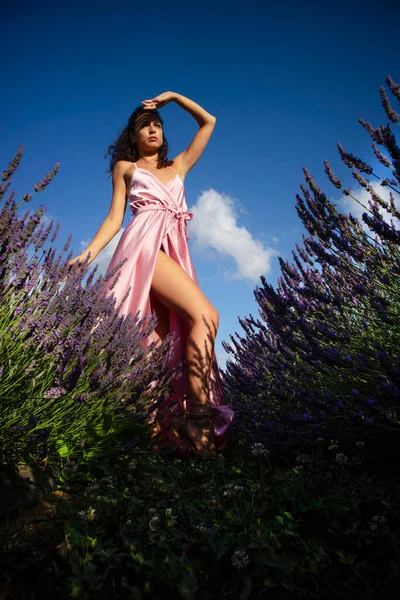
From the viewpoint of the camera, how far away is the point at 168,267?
2439 mm

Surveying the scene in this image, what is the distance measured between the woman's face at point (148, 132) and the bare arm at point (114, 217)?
0.24m

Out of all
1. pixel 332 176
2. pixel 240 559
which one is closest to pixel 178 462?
pixel 240 559

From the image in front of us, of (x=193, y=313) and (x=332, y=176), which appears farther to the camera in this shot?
(x=193, y=313)

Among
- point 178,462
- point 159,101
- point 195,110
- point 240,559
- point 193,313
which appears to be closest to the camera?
point 240,559

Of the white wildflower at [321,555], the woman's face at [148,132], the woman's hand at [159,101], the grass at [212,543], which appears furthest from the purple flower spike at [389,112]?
the woman's face at [148,132]

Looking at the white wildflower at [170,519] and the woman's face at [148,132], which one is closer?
the white wildflower at [170,519]

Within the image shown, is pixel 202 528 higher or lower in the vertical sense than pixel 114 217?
lower

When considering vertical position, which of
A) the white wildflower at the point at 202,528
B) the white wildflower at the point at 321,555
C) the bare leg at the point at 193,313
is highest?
the bare leg at the point at 193,313

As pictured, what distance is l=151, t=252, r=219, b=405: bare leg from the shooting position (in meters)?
2.21

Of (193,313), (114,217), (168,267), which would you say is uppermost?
(114,217)

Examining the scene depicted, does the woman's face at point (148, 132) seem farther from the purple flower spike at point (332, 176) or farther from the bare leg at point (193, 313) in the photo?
the purple flower spike at point (332, 176)

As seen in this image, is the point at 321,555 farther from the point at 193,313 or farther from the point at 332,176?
the point at 332,176

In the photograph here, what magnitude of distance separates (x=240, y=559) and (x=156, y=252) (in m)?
1.90

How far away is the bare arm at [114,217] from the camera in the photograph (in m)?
2.50
